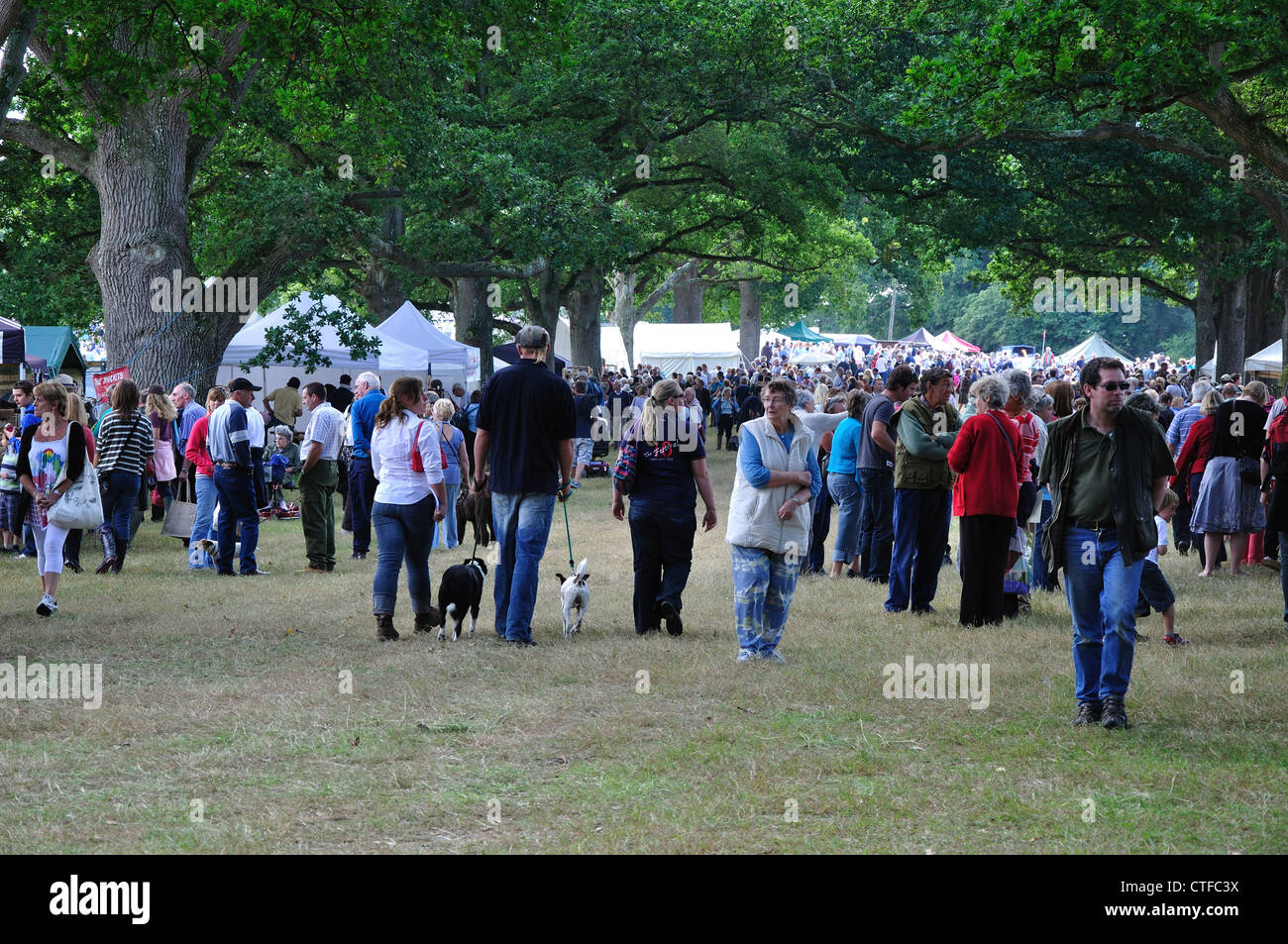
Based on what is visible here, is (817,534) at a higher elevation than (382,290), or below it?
below

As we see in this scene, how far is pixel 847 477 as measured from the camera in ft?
39.4

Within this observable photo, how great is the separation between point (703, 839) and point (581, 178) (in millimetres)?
21023

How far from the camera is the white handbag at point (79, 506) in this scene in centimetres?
971

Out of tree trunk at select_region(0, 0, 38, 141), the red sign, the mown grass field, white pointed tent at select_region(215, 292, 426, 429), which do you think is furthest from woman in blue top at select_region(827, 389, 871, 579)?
white pointed tent at select_region(215, 292, 426, 429)

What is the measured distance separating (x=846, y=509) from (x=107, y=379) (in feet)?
33.4

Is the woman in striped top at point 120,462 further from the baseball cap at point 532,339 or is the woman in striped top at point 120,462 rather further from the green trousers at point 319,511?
the baseball cap at point 532,339

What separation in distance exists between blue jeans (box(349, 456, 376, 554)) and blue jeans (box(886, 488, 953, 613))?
5.03 metres

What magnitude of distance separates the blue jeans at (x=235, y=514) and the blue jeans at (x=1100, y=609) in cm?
813

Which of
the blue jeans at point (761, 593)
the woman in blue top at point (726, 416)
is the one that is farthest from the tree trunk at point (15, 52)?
the woman in blue top at point (726, 416)

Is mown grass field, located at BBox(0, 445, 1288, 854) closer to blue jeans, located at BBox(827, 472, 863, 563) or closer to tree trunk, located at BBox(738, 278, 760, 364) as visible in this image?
blue jeans, located at BBox(827, 472, 863, 563)

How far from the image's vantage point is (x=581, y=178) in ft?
80.9

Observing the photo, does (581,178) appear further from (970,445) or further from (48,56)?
(970,445)

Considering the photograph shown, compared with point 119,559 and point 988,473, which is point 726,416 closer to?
point 119,559

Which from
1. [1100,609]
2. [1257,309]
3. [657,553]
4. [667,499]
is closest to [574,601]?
[657,553]
